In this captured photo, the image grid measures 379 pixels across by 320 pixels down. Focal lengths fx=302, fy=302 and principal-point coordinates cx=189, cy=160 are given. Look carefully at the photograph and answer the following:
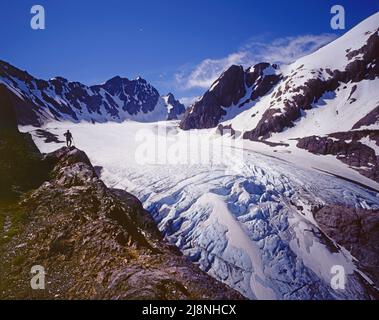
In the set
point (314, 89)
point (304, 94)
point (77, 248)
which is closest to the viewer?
point (77, 248)

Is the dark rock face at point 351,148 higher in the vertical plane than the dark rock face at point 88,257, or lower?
higher

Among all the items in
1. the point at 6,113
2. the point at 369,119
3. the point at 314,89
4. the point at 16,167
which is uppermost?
the point at 314,89

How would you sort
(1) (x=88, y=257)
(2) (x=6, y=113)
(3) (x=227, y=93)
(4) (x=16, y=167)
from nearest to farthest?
(1) (x=88, y=257)
(4) (x=16, y=167)
(2) (x=6, y=113)
(3) (x=227, y=93)

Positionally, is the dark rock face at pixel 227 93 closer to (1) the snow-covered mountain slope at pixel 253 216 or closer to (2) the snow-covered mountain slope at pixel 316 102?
(2) the snow-covered mountain slope at pixel 316 102

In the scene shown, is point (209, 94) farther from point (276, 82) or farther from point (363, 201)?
point (363, 201)

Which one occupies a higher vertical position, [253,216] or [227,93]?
[227,93]

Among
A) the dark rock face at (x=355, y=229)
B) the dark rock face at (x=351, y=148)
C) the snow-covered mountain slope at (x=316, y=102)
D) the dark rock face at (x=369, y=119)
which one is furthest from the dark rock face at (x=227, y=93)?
the dark rock face at (x=355, y=229)

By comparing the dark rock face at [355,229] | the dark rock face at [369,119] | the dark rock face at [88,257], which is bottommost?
the dark rock face at [355,229]

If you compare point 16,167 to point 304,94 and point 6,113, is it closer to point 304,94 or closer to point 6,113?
point 6,113

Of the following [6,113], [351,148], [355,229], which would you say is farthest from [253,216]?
[351,148]
